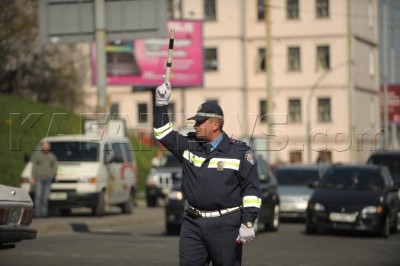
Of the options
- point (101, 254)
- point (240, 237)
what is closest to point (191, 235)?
point (240, 237)

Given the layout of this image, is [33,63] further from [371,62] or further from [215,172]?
[215,172]

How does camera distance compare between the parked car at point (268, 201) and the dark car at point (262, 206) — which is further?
the parked car at point (268, 201)

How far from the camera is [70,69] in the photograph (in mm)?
55000

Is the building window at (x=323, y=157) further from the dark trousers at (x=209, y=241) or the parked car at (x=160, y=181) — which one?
the dark trousers at (x=209, y=241)

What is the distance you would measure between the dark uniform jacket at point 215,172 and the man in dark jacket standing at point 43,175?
55.6 ft

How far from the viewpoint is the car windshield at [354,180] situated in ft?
81.1

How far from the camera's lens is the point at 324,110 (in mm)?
75562

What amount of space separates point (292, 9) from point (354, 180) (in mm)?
50587

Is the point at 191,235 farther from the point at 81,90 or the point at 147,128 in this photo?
the point at 147,128

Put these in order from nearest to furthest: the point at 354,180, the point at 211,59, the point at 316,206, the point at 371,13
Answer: the point at 316,206
the point at 354,180
the point at 211,59
the point at 371,13

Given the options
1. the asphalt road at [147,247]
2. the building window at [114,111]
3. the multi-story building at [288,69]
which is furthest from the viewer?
the multi-story building at [288,69]

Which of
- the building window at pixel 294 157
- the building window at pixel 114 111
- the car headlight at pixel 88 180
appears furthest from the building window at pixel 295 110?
the car headlight at pixel 88 180

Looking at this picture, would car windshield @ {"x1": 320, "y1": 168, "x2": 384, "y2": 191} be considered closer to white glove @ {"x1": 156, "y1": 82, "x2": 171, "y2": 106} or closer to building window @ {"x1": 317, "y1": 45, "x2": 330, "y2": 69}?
white glove @ {"x1": 156, "y1": 82, "x2": 171, "y2": 106}

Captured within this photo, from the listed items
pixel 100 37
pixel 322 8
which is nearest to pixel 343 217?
pixel 100 37
